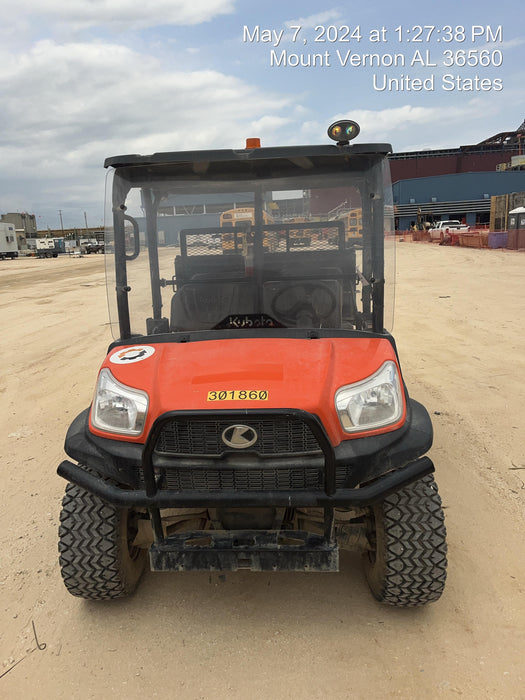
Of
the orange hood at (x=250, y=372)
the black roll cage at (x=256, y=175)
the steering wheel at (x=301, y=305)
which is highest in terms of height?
the black roll cage at (x=256, y=175)

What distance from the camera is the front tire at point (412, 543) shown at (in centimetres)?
226

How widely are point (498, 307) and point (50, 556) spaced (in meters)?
9.36

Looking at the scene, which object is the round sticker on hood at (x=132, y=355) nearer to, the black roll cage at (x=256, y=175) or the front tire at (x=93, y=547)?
the black roll cage at (x=256, y=175)

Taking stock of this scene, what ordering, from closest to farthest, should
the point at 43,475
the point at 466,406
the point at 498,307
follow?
the point at 43,475
the point at 466,406
the point at 498,307

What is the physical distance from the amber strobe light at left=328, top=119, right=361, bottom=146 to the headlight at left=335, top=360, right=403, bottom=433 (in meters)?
1.05

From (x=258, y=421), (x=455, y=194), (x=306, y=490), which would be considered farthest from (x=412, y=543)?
(x=455, y=194)

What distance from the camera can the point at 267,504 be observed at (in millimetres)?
2033

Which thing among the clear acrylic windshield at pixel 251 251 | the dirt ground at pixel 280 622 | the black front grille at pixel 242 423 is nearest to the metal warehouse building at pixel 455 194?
the dirt ground at pixel 280 622

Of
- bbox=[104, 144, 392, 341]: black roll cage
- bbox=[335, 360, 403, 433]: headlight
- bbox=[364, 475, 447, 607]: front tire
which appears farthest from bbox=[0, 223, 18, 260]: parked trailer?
bbox=[364, 475, 447, 607]: front tire

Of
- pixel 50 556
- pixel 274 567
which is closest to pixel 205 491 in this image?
pixel 274 567

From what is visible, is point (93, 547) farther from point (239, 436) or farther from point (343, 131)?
point (343, 131)

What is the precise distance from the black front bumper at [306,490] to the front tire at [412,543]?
0.66 feet

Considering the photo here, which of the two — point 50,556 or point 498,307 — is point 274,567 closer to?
point 50,556

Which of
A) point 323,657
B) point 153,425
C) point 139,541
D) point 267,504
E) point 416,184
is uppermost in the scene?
point 416,184
